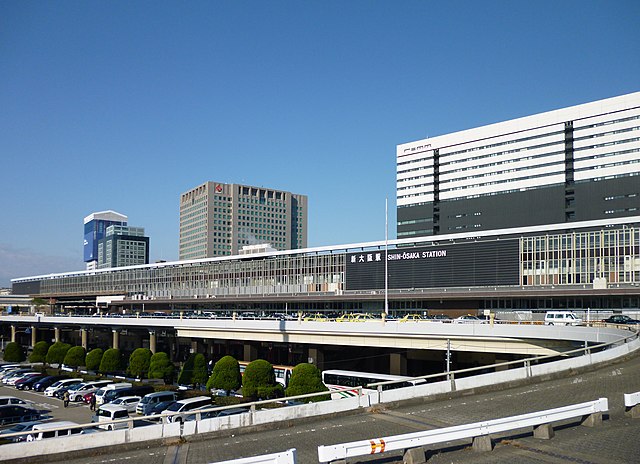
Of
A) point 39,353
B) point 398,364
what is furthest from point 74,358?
point 398,364

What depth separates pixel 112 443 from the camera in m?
14.4

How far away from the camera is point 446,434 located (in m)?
12.4

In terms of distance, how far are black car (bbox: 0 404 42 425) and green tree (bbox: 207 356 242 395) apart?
14.8m

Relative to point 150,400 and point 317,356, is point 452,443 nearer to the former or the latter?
point 150,400

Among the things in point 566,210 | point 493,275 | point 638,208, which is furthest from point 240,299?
point 638,208

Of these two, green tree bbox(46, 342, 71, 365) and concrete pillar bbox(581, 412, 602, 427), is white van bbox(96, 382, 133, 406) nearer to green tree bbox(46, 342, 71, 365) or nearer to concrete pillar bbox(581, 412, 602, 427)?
green tree bbox(46, 342, 71, 365)

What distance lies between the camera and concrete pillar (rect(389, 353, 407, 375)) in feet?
194

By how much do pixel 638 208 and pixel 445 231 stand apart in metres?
45.4

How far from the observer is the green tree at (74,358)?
74125 millimetres

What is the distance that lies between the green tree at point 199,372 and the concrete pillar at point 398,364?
60.9 feet

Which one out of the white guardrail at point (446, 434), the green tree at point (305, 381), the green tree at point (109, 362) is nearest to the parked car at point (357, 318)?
the green tree at point (305, 381)

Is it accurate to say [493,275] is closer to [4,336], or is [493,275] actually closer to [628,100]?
[628,100]

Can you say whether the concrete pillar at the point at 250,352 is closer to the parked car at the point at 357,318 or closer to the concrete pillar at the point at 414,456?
the parked car at the point at 357,318

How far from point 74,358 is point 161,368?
1858cm
